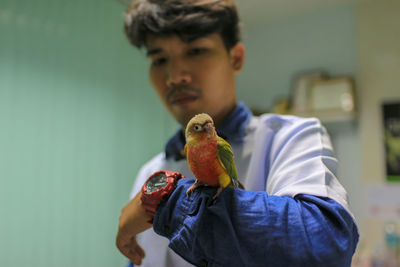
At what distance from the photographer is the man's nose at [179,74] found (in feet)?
1.59

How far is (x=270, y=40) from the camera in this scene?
2.55 meters

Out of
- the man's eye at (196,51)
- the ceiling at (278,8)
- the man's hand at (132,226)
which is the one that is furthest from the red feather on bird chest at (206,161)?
the ceiling at (278,8)

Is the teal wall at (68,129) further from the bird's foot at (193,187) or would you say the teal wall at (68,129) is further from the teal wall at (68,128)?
the bird's foot at (193,187)

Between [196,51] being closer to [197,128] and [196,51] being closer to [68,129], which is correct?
[197,128]

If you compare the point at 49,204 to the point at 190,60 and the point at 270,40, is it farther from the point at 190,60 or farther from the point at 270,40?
the point at 270,40

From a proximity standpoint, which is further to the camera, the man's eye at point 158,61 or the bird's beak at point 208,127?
the man's eye at point 158,61

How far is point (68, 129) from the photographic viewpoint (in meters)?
0.68

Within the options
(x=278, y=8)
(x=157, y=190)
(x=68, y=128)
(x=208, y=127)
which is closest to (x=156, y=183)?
(x=157, y=190)

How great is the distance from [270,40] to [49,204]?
2.31 metres

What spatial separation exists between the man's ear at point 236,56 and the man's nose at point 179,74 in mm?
188

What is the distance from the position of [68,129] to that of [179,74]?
0.34m

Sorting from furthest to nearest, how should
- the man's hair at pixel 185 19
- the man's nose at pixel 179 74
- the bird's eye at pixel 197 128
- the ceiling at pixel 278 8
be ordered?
the ceiling at pixel 278 8 → the man's hair at pixel 185 19 → the man's nose at pixel 179 74 → the bird's eye at pixel 197 128

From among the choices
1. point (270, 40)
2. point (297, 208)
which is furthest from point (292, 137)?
point (270, 40)

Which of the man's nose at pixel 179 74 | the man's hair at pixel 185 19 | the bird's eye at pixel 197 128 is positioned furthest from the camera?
the man's hair at pixel 185 19
